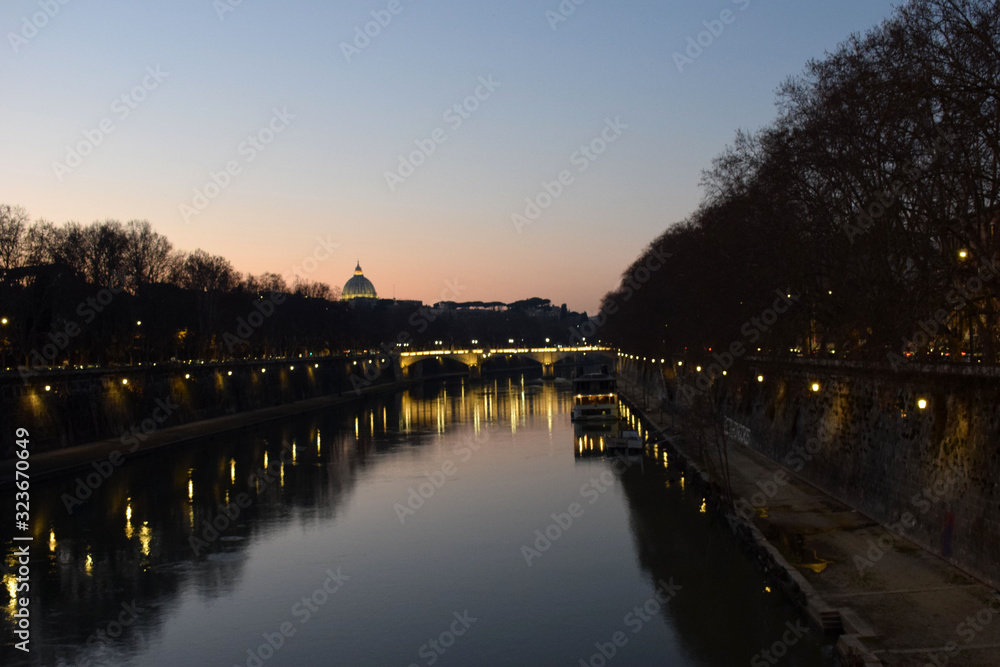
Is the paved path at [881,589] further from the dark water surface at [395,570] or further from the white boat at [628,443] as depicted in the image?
the white boat at [628,443]

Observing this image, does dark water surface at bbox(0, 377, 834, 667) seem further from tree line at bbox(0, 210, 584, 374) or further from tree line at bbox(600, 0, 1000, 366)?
tree line at bbox(0, 210, 584, 374)

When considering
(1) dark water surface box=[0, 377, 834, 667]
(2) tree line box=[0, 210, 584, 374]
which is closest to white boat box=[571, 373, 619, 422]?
(1) dark water surface box=[0, 377, 834, 667]

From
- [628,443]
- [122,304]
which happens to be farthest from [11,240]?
[628,443]

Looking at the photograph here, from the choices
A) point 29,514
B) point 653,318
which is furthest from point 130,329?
point 653,318

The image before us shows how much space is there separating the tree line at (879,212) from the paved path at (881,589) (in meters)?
4.64

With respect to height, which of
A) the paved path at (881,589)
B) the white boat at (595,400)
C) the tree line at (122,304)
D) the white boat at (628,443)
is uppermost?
the tree line at (122,304)

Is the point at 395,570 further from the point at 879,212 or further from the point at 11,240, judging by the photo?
the point at 11,240

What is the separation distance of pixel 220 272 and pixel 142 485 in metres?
40.5

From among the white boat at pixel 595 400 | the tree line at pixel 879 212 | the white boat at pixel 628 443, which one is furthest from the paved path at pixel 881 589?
the white boat at pixel 595 400

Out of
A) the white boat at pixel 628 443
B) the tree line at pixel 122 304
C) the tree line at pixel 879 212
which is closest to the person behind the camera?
the tree line at pixel 879 212

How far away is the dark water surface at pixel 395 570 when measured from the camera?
18.1m

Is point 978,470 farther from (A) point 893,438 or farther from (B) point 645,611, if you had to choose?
(B) point 645,611

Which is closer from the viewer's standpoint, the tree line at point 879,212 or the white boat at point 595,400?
the tree line at point 879,212

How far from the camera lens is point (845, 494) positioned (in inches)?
1025
